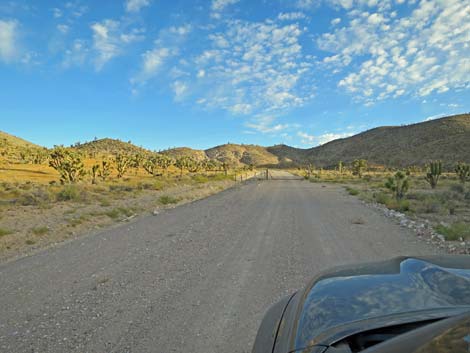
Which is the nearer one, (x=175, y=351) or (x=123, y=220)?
(x=175, y=351)

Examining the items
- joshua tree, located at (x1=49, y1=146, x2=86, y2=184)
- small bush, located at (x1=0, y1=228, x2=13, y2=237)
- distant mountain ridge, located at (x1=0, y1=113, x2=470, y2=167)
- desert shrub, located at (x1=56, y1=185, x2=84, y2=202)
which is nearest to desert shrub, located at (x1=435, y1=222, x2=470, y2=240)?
small bush, located at (x1=0, y1=228, x2=13, y2=237)

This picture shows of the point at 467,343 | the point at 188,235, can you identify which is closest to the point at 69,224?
the point at 188,235

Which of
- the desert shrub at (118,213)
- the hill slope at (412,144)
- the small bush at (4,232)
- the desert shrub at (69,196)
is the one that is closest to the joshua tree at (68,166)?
the desert shrub at (69,196)

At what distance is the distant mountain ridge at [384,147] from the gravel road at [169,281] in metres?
71.1

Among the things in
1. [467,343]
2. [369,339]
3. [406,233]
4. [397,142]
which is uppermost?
[397,142]

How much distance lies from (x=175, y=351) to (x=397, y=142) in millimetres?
106445

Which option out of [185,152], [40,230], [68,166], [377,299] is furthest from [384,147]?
[377,299]

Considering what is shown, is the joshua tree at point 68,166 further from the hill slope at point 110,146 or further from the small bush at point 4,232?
the hill slope at point 110,146

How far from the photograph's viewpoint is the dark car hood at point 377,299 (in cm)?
153

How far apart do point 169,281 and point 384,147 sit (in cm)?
10580

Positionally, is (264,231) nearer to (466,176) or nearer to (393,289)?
A: (393,289)

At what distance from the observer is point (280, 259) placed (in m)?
6.60

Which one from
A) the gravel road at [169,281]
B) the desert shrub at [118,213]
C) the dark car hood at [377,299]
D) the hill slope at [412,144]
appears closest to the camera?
the dark car hood at [377,299]

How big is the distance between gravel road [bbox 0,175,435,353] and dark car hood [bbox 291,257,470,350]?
183 cm
